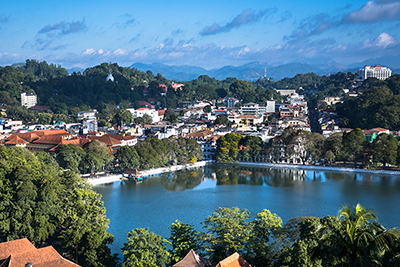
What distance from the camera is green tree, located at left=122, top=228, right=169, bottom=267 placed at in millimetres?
7904

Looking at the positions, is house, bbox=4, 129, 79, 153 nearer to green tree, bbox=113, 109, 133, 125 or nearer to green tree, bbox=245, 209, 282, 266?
green tree, bbox=113, 109, 133, 125

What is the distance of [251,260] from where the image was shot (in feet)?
26.0

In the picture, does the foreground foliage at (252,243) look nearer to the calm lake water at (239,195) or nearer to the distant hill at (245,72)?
the calm lake water at (239,195)

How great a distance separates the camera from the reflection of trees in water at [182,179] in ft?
58.3

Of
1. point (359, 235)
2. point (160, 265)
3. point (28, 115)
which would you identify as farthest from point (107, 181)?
point (28, 115)

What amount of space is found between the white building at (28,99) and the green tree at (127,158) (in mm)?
26663

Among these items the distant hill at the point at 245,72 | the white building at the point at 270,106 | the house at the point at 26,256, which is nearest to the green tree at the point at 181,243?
the house at the point at 26,256

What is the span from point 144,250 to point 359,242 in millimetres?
4624

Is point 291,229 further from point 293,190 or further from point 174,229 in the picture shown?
point 293,190

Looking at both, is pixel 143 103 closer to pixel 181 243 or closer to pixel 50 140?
pixel 50 140

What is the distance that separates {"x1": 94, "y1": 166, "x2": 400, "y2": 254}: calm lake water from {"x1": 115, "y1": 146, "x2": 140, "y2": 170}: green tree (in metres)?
1.10

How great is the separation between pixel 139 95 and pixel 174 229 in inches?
1617

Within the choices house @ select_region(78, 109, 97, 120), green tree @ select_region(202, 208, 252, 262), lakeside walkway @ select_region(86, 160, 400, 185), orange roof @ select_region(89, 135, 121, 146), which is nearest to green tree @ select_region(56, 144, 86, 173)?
lakeside walkway @ select_region(86, 160, 400, 185)

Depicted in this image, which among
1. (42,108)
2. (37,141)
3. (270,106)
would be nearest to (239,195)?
(37,141)
